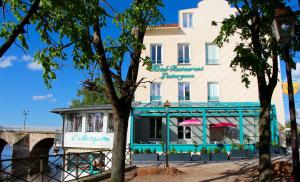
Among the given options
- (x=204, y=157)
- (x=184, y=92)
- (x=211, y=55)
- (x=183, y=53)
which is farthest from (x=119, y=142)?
(x=211, y=55)

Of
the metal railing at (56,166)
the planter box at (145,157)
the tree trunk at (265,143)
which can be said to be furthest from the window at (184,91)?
the tree trunk at (265,143)

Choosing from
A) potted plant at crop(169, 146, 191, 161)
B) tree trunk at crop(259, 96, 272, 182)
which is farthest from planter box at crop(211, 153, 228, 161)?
tree trunk at crop(259, 96, 272, 182)

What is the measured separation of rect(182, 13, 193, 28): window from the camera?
28.5m

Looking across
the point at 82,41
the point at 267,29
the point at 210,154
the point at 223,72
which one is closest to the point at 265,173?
the point at 267,29

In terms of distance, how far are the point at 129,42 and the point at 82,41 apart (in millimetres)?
1516

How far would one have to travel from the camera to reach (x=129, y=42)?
25.7 feet

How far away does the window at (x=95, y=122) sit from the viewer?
25.3 meters

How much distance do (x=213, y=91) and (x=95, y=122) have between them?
33.5 feet

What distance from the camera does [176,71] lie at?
27.4 m

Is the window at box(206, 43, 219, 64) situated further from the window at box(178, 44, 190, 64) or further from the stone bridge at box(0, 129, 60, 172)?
the stone bridge at box(0, 129, 60, 172)

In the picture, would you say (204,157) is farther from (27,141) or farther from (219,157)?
(27,141)

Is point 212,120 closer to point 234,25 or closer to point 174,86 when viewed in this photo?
point 174,86

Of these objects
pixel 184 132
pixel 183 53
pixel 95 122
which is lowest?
pixel 184 132

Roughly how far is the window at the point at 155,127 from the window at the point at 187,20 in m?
8.86
